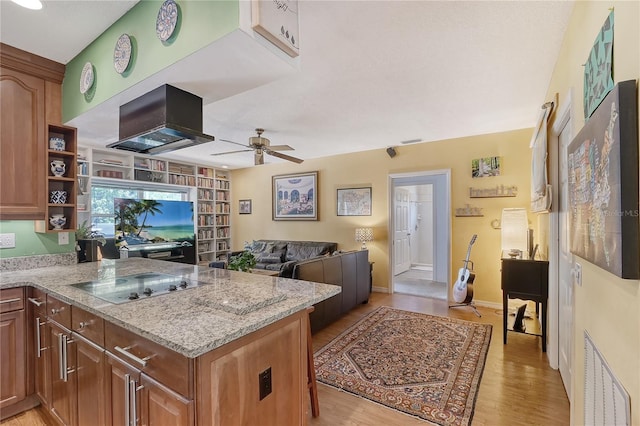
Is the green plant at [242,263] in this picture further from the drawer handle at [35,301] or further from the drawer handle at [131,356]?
the drawer handle at [131,356]

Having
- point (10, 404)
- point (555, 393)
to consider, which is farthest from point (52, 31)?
point (555, 393)

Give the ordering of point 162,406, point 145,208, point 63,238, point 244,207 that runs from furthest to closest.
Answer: point 244,207 < point 145,208 < point 63,238 < point 162,406

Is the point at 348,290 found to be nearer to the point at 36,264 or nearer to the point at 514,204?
the point at 514,204

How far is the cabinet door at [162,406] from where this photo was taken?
3.32ft

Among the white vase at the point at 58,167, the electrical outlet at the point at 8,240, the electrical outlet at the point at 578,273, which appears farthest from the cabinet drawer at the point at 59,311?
the electrical outlet at the point at 578,273

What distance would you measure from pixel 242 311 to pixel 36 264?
230cm

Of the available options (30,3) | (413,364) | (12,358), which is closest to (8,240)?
(12,358)

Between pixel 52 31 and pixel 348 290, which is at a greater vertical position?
pixel 52 31

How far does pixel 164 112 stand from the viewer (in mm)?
1695

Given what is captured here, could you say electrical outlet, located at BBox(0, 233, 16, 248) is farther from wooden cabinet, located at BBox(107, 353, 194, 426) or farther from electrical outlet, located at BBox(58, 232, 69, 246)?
wooden cabinet, located at BBox(107, 353, 194, 426)

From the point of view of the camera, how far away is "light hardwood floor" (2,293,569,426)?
6.38ft

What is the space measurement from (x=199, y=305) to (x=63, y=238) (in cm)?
205

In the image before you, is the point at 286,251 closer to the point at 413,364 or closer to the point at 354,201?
the point at 354,201

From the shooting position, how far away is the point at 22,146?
7.43 ft
